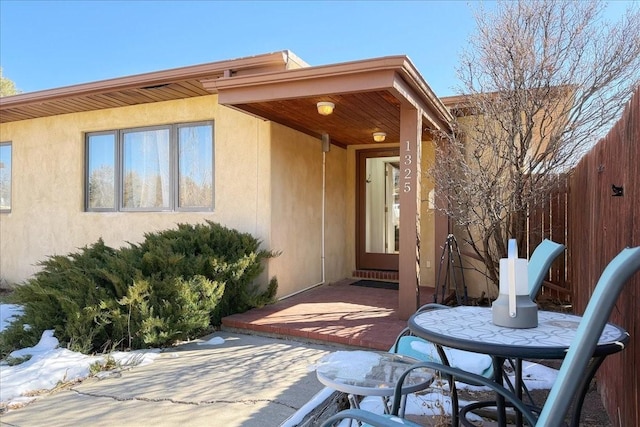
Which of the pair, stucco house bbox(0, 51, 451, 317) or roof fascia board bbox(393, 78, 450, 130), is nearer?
roof fascia board bbox(393, 78, 450, 130)

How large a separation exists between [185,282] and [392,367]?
270 centimetres

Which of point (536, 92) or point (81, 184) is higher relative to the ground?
point (536, 92)

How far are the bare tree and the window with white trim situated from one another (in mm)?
3633

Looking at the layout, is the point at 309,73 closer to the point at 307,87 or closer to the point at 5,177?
the point at 307,87

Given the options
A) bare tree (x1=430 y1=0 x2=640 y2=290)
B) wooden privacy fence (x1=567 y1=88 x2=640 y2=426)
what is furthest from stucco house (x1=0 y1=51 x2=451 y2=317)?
wooden privacy fence (x1=567 y1=88 x2=640 y2=426)

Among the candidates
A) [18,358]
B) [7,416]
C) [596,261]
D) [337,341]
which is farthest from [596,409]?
[18,358]

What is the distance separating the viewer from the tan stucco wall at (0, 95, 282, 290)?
5797 mm

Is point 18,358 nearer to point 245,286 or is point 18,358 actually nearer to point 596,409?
point 245,286

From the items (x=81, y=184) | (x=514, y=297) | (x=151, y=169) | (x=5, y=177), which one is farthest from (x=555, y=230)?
(x=5, y=177)

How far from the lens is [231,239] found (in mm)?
5266

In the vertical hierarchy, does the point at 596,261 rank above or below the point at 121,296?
above

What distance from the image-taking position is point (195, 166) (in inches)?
248

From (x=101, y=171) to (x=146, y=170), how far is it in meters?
1.05

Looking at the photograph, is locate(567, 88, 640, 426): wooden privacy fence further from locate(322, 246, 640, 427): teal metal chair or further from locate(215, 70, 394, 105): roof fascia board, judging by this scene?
locate(215, 70, 394, 105): roof fascia board
